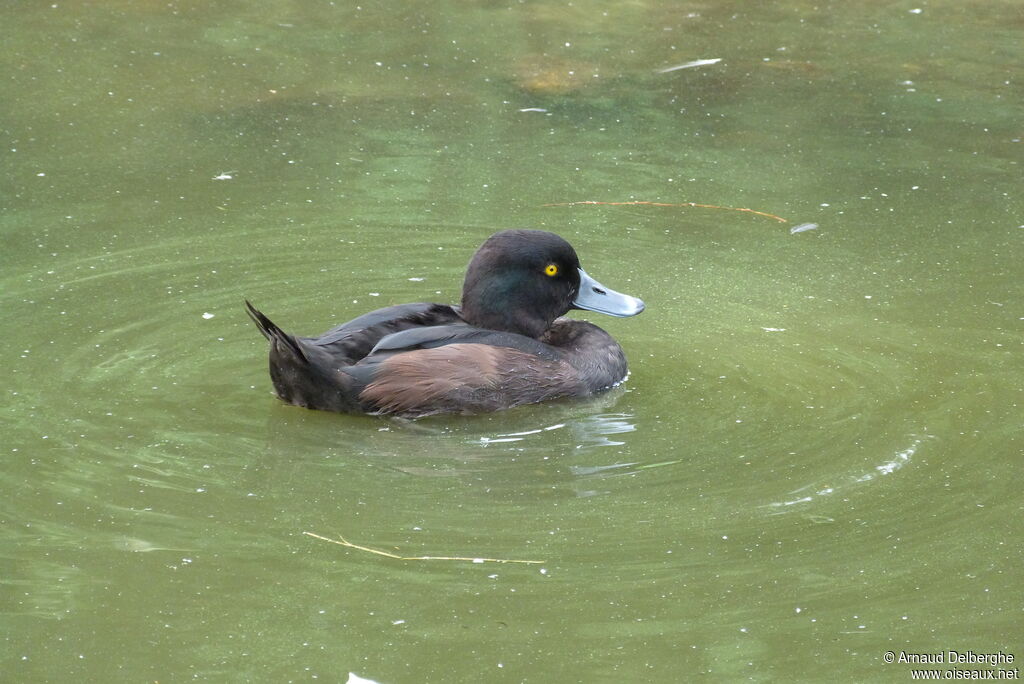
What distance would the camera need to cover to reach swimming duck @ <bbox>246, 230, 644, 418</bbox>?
643 cm

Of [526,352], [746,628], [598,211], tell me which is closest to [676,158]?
[598,211]

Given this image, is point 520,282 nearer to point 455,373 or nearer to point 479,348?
point 479,348

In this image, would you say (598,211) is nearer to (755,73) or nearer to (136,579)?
(755,73)

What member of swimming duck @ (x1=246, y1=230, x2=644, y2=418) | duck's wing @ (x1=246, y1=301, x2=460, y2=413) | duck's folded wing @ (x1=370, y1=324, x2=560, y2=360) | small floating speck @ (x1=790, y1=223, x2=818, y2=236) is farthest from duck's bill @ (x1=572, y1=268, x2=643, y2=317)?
small floating speck @ (x1=790, y1=223, x2=818, y2=236)

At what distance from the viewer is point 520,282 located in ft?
23.1

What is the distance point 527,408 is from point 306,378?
1.00m

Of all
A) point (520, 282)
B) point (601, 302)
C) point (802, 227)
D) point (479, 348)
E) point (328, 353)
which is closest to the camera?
point (328, 353)

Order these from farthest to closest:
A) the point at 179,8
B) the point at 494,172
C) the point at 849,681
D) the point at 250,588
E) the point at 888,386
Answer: the point at 179,8 < the point at 494,172 < the point at 888,386 < the point at 250,588 < the point at 849,681

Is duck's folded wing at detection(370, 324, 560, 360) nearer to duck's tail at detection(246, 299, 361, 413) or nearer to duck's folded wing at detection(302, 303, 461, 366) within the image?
duck's folded wing at detection(302, 303, 461, 366)

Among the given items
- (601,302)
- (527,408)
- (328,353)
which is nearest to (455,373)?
(527,408)

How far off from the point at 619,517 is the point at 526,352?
1507 millimetres

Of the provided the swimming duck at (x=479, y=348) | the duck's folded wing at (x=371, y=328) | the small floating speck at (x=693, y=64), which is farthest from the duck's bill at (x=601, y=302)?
the small floating speck at (x=693, y=64)

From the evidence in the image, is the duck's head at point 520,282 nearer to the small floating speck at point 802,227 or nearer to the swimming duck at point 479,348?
the swimming duck at point 479,348

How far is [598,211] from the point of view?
9.06m
